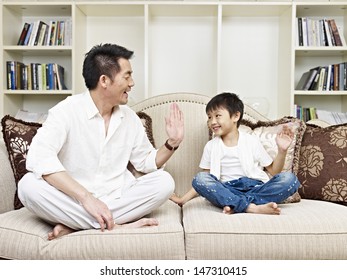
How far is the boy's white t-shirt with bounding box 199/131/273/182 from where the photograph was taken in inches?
96.0

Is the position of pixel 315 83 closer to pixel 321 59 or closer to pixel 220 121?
pixel 321 59

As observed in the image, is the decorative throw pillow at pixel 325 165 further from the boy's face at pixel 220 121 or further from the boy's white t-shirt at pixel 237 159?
the boy's face at pixel 220 121

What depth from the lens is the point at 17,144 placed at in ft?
7.93

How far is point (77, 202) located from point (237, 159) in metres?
0.84

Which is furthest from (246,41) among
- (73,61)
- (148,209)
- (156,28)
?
(148,209)

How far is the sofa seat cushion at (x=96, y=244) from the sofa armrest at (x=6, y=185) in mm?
345

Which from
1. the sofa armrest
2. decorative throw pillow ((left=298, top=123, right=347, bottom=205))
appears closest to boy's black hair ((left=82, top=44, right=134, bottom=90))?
the sofa armrest

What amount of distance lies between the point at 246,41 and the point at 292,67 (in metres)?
0.56

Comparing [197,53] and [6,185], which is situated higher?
[197,53]

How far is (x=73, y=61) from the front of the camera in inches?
148

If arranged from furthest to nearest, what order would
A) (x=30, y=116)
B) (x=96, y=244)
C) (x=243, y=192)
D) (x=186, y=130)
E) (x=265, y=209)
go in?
(x=30, y=116), (x=186, y=130), (x=243, y=192), (x=265, y=209), (x=96, y=244)

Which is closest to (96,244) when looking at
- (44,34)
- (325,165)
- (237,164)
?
(237,164)

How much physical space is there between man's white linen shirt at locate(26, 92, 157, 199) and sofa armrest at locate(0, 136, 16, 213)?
0.30 metres

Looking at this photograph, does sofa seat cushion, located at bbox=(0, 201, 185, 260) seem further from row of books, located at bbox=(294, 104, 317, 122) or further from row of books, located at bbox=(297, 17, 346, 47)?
row of books, located at bbox=(297, 17, 346, 47)
